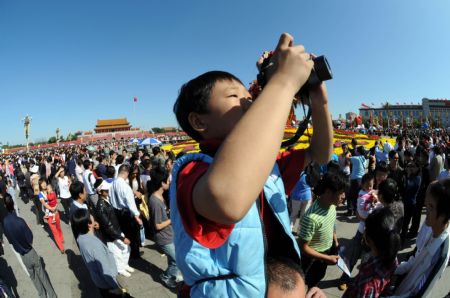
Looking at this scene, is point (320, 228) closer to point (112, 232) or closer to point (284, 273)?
point (284, 273)

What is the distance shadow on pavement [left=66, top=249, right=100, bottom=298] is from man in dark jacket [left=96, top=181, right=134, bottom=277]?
0.55 metres

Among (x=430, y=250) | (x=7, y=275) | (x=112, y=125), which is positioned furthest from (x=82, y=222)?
(x=112, y=125)

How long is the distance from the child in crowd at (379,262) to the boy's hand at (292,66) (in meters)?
2.00

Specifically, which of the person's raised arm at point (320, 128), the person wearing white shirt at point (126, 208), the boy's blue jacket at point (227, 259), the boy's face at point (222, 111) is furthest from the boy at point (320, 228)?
the person wearing white shirt at point (126, 208)

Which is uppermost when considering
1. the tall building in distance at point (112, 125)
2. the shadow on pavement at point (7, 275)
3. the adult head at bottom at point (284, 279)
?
the tall building in distance at point (112, 125)

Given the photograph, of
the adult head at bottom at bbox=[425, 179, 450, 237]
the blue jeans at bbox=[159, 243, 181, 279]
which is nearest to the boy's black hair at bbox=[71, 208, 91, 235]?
the blue jeans at bbox=[159, 243, 181, 279]

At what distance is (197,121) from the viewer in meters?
0.95

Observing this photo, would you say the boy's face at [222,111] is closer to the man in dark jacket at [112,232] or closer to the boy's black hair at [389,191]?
the boy's black hair at [389,191]

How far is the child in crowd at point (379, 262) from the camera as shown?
213cm

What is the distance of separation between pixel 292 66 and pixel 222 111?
27 cm

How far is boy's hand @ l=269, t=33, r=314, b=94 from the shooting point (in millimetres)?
708

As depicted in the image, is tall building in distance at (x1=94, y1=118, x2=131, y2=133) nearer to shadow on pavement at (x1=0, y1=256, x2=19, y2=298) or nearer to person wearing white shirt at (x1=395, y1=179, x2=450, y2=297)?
shadow on pavement at (x1=0, y1=256, x2=19, y2=298)

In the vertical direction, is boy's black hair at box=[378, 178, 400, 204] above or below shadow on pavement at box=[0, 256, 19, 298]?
above

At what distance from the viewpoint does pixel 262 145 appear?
2.03 ft
